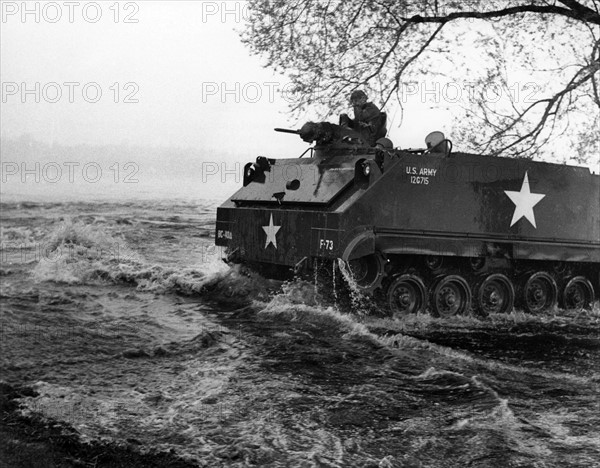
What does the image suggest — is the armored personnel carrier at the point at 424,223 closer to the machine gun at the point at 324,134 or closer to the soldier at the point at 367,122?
the machine gun at the point at 324,134

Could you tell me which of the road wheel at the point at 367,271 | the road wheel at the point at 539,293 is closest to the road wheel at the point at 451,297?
the road wheel at the point at 367,271

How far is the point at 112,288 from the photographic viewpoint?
36.2ft

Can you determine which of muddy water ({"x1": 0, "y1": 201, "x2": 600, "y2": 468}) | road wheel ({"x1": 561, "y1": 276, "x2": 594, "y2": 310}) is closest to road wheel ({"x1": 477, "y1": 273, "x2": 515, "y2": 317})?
muddy water ({"x1": 0, "y1": 201, "x2": 600, "y2": 468})

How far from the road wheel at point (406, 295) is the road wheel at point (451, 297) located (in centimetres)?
24

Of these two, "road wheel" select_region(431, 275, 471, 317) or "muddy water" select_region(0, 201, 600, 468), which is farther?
"road wheel" select_region(431, 275, 471, 317)

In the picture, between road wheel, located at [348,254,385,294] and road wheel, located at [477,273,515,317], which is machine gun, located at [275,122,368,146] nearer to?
road wheel, located at [348,254,385,294]

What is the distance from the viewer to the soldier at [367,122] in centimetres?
1088

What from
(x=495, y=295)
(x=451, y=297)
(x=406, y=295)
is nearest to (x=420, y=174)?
(x=406, y=295)

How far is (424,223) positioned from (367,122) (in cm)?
209

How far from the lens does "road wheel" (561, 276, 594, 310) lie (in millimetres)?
11539

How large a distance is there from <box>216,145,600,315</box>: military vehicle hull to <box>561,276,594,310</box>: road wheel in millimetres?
20

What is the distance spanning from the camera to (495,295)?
1059 centimetres

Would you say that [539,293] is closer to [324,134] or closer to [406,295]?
[406,295]

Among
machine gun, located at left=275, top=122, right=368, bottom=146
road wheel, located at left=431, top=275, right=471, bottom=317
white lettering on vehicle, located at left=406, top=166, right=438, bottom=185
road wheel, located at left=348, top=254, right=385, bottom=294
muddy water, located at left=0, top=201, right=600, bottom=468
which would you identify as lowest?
muddy water, located at left=0, top=201, right=600, bottom=468
